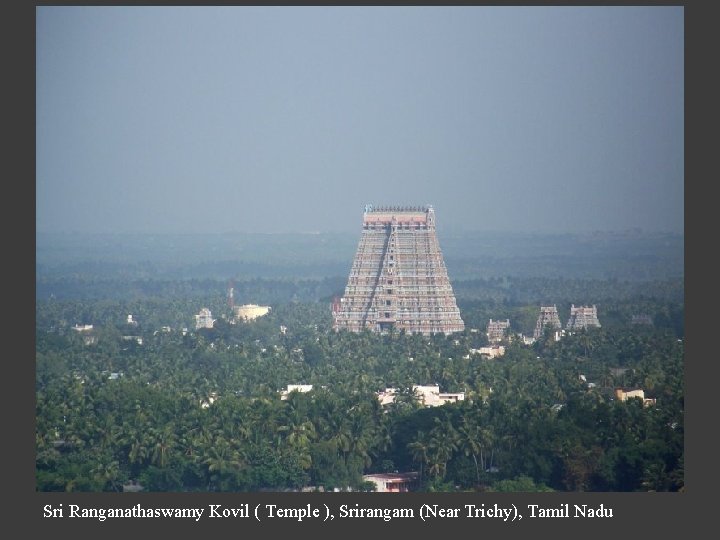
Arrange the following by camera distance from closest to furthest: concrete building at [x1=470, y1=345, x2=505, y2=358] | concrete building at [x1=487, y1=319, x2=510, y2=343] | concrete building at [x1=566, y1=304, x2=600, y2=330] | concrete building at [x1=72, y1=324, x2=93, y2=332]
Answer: concrete building at [x1=470, y1=345, x2=505, y2=358] < concrete building at [x1=487, y1=319, x2=510, y2=343] < concrete building at [x1=566, y1=304, x2=600, y2=330] < concrete building at [x1=72, y1=324, x2=93, y2=332]

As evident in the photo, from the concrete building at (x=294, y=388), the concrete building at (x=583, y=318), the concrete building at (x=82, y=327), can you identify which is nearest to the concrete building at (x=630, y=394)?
the concrete building at (x=294, y=388)

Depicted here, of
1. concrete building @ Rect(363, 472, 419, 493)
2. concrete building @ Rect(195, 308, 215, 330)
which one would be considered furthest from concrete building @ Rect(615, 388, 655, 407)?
concrete building @ Rect(195, 308, 215, 330)

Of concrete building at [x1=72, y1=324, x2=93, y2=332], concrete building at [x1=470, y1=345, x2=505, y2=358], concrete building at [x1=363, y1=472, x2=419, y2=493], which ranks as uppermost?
concrete building at [x1=72, y1=324, x2=93, y2=332]

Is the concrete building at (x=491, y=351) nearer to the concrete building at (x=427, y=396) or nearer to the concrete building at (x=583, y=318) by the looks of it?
the concrete building at (x=583, y=318)

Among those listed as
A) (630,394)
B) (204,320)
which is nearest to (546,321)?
(204,320)

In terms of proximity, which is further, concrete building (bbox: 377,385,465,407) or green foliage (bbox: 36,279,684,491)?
concrete building (bbox: 377,385,465,407)

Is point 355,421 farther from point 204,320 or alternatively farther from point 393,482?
point 204,320

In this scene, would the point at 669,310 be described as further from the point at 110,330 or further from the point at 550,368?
the point at 550,368

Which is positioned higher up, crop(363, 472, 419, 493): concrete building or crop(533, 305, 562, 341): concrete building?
crop(533, 305, 562, 341): concrete building

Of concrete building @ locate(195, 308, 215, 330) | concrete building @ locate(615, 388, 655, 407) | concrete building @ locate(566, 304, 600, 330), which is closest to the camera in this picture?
concrete building @ locate(615, 388, 655, 407)

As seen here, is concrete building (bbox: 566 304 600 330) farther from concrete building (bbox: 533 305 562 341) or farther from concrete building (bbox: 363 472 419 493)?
concrete building (bbox: 363 472 419 493)
